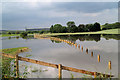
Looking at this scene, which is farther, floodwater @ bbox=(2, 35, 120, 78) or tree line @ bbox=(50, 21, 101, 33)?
tree line @ bbox=(50, 21, 101, 33)

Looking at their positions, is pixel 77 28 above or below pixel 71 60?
above

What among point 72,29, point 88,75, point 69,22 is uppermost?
point 69,22

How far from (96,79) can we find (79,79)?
45.4 inches

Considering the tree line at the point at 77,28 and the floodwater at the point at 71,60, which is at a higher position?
the tree line at the point at 77,28

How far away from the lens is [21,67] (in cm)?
1027

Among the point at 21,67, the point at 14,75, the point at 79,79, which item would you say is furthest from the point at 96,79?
the point at 21,67

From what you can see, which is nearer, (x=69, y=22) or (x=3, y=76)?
(x=3, y=76)

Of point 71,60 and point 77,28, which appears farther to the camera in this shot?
point 77,28

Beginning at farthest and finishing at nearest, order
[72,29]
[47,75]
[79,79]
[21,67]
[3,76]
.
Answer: [72,29] < [21,67] < [47,75] < [79,79] < [3,76]

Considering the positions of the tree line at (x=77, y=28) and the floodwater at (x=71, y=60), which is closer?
the floodwater at (x=71, y=60)

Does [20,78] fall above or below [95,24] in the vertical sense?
below

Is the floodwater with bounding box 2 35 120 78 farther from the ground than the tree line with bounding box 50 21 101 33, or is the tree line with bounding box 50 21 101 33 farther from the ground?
the tree line with bounding box 50 21 101 33

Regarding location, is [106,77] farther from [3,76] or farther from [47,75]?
[3,76]

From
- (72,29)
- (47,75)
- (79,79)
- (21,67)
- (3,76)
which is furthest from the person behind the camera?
(72,29)
